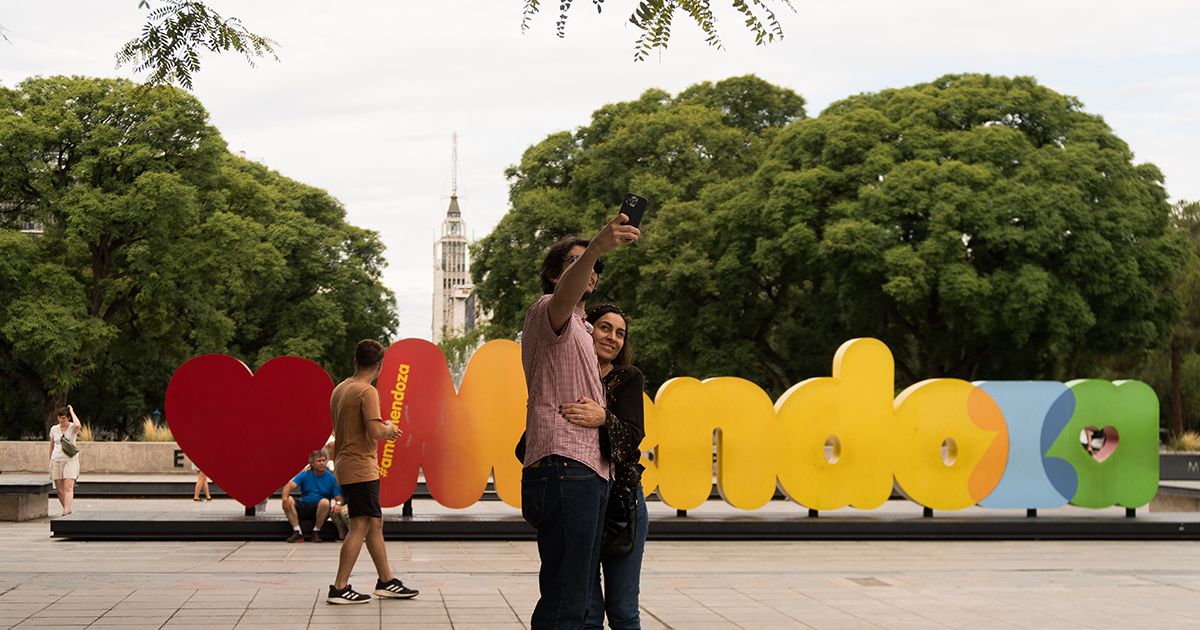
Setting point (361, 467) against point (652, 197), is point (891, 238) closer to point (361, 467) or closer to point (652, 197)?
point (652, 197)

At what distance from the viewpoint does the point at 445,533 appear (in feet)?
48.5

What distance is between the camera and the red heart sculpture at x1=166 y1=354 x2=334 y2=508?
14625mm

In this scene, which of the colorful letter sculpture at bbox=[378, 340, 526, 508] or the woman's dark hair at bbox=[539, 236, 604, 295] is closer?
the woman's dark hair at bbox=[539, 236, 604, 295]

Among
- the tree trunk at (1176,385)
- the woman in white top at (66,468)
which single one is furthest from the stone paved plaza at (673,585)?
the tree trunk at (1176,385)

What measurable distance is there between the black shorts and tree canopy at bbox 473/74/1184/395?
80.4ft

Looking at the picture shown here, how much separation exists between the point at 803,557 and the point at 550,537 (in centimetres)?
893

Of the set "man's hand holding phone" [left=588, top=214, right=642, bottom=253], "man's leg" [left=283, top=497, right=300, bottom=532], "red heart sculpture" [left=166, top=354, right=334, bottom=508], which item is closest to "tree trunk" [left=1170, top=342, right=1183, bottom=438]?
"red heart sculpture" [left=166, top=354, right=334, bottom=508]

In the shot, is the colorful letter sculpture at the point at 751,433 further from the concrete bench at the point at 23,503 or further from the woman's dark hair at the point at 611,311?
the woman's dark hair at the point at 611,311

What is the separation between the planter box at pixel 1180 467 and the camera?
1236 inches

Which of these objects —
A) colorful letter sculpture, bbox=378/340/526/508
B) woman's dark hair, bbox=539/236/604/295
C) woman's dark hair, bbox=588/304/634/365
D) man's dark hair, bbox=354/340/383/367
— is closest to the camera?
woman's dark hair, bbox=539/236/604/295

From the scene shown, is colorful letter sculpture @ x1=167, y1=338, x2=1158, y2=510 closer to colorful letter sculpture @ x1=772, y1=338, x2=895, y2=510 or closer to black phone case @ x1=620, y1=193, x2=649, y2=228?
colorful letter sculpture @ x1=772, y1=338, x2=895, y2=510

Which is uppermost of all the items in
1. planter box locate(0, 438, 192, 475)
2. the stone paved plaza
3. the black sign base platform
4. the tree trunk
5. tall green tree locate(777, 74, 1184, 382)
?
tall green tree locate(777, 74, 1184, 382)

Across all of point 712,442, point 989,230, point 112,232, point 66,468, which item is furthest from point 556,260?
point 112,232

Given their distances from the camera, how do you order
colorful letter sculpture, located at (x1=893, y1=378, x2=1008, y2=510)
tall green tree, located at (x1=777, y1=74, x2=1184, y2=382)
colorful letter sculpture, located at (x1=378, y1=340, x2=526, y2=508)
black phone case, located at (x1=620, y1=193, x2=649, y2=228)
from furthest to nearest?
tall green tree, located at (x1=777, y1=74, x2=1184, y2=382)
colorful letter sculpture, located at (x1=893, y1=378, x2=1008, y2=510)
colorful letter sculpture, located at (x1=378, y1=340, x2=526, y2=508)
black phone case, located at (x1=620, y1=193, x2=649, y2=228)
